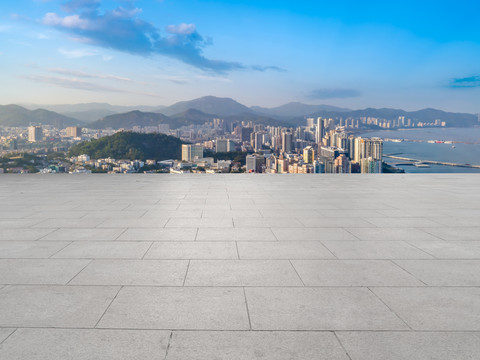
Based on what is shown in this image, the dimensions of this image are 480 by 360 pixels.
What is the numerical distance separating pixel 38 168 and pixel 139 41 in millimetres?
36999

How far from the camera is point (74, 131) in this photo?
37.4 metres

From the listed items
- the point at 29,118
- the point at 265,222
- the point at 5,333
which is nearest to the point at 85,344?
the point at 5,333

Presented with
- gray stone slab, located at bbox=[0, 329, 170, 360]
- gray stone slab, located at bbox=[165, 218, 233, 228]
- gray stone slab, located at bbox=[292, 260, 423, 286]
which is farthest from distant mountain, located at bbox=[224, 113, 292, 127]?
gray stone slab, located at bbox=[0, 329, 170, 360]

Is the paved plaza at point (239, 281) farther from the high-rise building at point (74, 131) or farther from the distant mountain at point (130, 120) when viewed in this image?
the distant mountain at point (130, 120)

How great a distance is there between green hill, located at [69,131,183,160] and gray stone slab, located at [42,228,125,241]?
844 inches

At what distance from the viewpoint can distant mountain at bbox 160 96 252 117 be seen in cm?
6871

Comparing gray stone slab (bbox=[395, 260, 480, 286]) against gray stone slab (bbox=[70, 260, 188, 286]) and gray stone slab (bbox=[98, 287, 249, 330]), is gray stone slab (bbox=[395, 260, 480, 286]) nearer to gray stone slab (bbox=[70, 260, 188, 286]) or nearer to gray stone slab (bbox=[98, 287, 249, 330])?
gray stone slab (bbox=[98, 287, 249, 330])

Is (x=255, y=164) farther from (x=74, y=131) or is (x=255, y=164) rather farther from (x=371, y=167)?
(x=74, y=131)

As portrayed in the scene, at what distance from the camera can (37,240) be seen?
5.57m

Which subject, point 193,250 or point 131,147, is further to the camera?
point 131,147

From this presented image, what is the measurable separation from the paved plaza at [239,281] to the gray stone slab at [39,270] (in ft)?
0.07

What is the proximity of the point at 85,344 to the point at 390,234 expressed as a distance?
16.1ft

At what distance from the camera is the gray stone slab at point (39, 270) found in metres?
Result: 3.95

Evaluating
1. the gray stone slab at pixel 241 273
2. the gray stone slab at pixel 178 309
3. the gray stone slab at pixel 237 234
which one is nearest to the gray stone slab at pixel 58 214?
the gray stone slab at pixel 237 234
